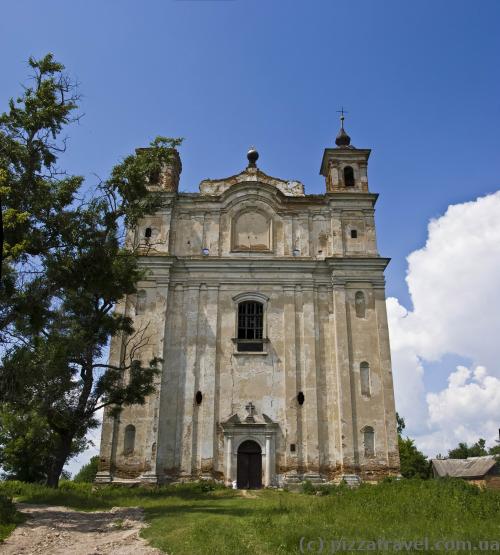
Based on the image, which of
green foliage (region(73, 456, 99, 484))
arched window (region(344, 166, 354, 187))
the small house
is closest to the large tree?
arched window (region(344, 166, 354, 187))

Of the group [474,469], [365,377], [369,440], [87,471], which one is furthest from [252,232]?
[87,471]

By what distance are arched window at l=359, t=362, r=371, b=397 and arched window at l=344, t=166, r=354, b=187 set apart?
27.0 ft

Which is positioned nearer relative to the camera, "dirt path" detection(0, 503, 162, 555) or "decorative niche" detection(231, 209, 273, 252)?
"dirt path" detection(0, 503, 162, 555)

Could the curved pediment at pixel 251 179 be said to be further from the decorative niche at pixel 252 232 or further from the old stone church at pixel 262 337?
the decorative niche at pixel 252 232

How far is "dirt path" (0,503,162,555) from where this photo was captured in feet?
28.7

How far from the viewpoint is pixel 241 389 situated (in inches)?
797

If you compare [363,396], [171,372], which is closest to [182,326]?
[171,372]

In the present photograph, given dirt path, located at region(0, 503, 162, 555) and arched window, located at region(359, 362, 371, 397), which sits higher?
arched window, located at region(359, 362, 371, 397)

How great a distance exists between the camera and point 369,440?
64.0 ft

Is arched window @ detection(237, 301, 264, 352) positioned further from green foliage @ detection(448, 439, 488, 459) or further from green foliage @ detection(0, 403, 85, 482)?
green foliage @ detection(448, 439, 488, 459)

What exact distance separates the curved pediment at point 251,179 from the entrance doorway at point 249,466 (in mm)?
10832

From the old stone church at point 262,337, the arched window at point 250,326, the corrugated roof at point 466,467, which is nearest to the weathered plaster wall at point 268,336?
the old stone church at point 262,337

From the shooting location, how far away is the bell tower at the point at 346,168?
23.9m

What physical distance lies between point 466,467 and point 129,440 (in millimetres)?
27877
